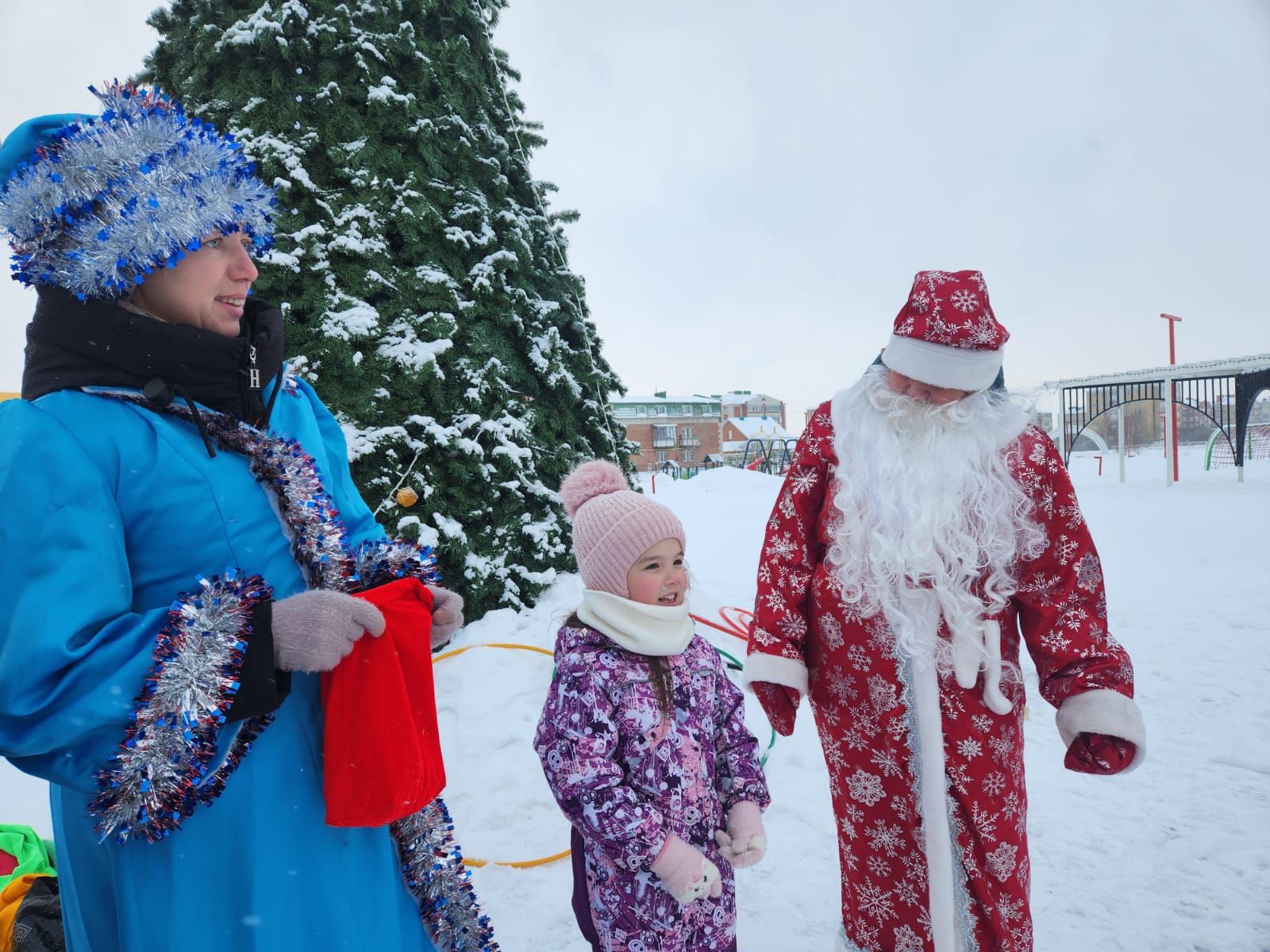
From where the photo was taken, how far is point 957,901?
1.92 metres

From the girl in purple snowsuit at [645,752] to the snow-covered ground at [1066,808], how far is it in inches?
41.2

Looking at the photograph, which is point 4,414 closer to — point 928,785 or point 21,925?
point 21,925

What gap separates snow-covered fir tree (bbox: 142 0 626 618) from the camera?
14.2 feet

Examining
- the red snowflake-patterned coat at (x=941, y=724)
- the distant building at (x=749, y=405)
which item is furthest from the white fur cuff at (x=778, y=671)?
the distant building at (x=749, y=405)

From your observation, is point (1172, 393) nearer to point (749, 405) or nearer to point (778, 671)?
point (778, 671)

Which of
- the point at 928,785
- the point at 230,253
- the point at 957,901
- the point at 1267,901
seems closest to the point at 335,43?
the point at 230,253

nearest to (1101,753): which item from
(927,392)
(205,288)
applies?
(927,392)

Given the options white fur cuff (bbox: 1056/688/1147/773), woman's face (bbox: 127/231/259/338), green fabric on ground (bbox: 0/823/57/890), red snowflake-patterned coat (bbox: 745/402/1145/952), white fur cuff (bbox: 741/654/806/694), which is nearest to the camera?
woman's face (bbox: 127/231/259/338)

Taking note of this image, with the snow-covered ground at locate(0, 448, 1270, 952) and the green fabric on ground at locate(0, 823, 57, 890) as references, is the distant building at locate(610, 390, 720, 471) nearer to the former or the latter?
the snow-covered ground at locate(0, 448, 1270, 952)

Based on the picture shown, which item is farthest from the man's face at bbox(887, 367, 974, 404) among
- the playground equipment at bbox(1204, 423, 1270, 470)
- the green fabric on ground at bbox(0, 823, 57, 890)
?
the playground equipment at bbox(1204, 423, 1270, 470)

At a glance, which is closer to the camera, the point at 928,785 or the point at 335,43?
the point at 928,785

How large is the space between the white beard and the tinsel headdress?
1.82 m

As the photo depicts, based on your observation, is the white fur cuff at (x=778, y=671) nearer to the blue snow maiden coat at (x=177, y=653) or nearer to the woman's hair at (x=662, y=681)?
the woman's hair at (x=662, y=681)

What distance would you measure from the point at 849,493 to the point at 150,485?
177 cm
